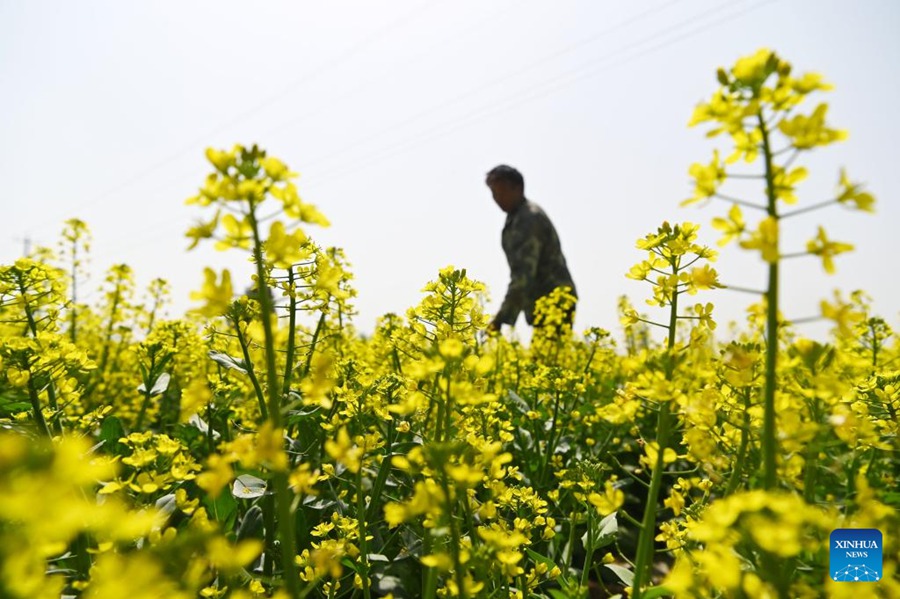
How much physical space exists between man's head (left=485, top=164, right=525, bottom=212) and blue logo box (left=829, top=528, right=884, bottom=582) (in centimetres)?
740

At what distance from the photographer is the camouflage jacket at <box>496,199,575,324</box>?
7258 mm

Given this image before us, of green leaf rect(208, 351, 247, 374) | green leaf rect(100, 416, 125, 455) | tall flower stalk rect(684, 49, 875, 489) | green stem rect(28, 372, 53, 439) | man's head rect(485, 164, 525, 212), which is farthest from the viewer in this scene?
man's head rect(485, 164, 525, 212)

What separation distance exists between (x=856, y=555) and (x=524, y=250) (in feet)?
21.3

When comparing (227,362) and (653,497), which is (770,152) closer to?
(653,497)

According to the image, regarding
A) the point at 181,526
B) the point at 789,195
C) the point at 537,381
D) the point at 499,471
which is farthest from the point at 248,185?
the point at 537,381

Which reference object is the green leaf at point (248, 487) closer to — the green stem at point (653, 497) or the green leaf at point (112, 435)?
the green leaf at point (112, 435)

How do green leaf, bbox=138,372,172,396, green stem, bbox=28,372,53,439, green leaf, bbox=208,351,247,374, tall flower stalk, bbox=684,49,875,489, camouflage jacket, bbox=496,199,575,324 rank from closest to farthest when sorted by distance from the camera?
tall flower stalk, bbox=684,49,875,489
green stem, bbox=28,372,53,439
green leaf, bbox=208,351,247,374
green leaf, bbox=138,372,172,396
camouflage jacket, bbox=496,199,575,324

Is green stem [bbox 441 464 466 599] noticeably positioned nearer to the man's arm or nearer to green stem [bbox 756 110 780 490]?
green stem [bbox 756 110 780 490]

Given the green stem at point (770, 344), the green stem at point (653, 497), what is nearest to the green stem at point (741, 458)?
the green stem at point (653, 497)

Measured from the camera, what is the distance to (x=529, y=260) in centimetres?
769

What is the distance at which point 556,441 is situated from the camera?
3.89m

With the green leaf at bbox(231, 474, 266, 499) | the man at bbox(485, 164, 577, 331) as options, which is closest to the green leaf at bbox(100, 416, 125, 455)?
the green leaf at bbox(231, 474, 266, 499)

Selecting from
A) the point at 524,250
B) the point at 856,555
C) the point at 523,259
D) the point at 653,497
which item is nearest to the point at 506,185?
the point at 524,250

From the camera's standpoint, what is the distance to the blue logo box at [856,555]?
1312mm
